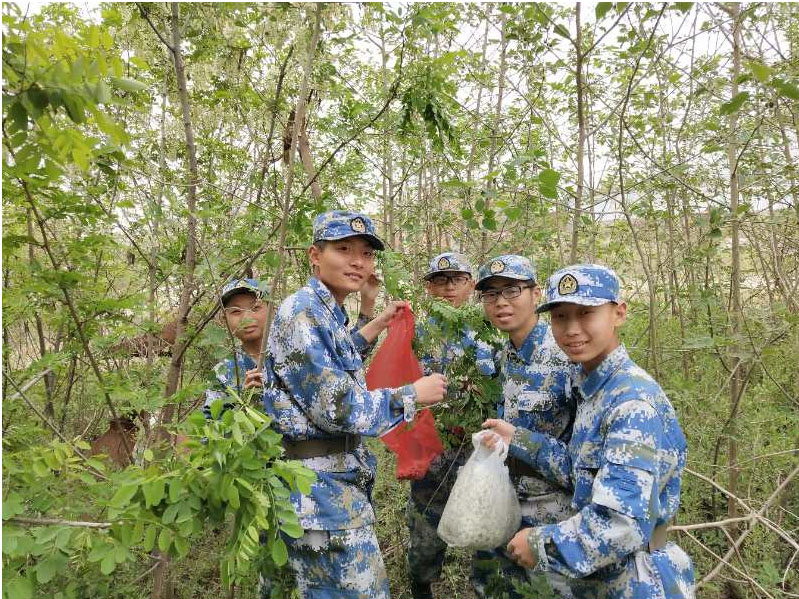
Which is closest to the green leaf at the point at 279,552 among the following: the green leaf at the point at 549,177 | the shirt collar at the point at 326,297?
the shirt collar at the point at 326,297

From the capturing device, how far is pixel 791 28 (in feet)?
11.4

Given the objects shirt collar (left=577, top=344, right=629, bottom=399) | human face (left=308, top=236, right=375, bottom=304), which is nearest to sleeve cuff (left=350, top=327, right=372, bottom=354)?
human face (left=308, top=236, right=375, bottom=304)

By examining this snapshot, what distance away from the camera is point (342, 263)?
7.04 ft

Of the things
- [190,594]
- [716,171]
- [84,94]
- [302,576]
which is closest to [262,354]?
[302,576]

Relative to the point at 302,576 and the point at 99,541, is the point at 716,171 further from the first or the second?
the point at 99,541

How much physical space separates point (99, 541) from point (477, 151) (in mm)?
4891

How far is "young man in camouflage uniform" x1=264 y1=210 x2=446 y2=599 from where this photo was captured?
1900mm

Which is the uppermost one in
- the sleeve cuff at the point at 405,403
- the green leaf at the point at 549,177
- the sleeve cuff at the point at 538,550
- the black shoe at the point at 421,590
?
the green leaf at the point at 549,177

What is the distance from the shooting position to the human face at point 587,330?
5.76ft

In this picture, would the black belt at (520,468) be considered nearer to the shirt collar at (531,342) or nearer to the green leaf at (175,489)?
the shirt collar at (531,342)

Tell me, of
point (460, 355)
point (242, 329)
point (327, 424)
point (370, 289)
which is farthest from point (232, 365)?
point (460, 355)

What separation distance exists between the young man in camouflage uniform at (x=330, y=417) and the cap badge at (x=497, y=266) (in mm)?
633

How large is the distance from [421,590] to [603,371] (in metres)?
2.06

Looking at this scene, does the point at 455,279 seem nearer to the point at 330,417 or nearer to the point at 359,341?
the point at 359,341
